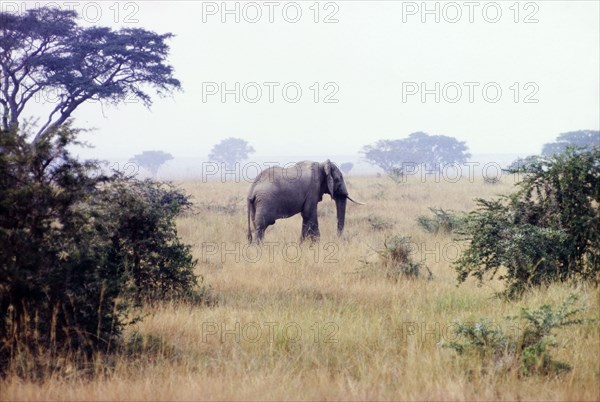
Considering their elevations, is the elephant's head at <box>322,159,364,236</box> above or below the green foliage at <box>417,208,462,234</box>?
above

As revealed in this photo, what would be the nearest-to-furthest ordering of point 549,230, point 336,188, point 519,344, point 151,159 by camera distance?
point 519,344, point 549,230, point 336,188, point 151,159

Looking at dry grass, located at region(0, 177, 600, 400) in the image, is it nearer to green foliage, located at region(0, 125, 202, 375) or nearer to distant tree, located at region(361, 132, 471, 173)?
green foliage, located at region(0, 125, 202, 375)

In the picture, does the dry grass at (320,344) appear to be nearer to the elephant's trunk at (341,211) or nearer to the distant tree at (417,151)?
the elephant's trunk at (341,211)

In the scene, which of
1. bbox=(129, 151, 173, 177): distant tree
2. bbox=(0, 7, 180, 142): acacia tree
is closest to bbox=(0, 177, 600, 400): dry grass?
bbox=(0, 7, 180, 142): acacia tree

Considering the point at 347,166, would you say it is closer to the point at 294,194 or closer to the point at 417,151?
the point at 417,151

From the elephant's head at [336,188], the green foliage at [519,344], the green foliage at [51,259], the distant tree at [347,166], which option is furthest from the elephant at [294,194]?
the distant tree at [347,166]

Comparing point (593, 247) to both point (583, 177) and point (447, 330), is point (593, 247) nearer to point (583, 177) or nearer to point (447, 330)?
point (583, 177)

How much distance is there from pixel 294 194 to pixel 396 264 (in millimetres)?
4670

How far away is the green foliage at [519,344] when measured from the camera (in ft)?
15.6

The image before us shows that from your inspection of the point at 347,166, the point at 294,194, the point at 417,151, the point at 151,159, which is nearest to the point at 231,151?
the point at 151,159

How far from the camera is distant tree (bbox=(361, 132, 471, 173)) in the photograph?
2753 inches

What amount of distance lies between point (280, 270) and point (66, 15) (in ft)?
63.9

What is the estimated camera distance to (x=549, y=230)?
7.26 meters

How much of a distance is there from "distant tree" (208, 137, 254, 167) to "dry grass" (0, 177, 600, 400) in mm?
78264
